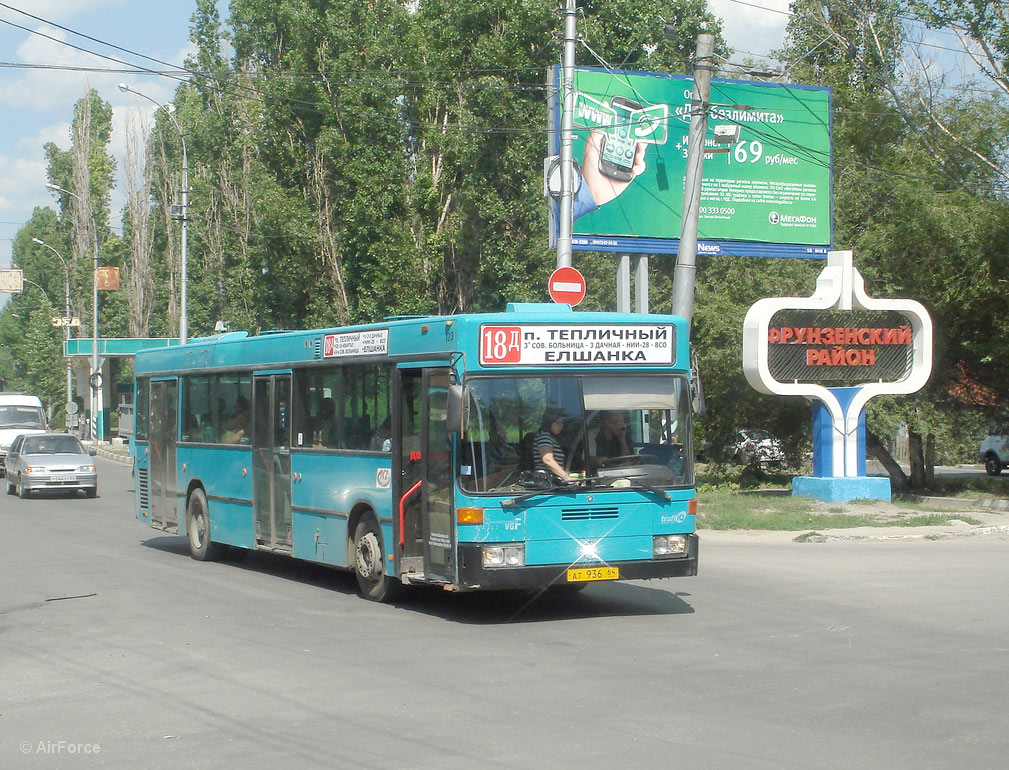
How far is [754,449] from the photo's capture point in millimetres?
33156

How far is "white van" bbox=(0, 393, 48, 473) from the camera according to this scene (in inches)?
1448

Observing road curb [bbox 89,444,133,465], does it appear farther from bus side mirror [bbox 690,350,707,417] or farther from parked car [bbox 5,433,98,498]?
bus side mirror [bbox 690,350,707,417]

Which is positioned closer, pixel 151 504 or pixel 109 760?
pixel 109 760

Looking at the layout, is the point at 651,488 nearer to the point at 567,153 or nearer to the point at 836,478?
the point at 567,153

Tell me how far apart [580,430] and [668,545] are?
1374 millimetres

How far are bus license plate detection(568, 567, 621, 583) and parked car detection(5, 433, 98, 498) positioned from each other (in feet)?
68.1

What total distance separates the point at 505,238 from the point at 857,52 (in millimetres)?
15315

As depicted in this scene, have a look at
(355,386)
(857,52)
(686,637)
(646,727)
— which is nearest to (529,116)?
(857,52)

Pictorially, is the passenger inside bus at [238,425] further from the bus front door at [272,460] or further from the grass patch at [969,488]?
the grass patch at [969,488]

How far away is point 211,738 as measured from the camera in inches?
265

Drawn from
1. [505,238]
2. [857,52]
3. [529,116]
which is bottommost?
[505,238]

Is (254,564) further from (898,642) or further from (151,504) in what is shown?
(898,642)

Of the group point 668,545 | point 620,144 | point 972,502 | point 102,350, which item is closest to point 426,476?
point 668,545

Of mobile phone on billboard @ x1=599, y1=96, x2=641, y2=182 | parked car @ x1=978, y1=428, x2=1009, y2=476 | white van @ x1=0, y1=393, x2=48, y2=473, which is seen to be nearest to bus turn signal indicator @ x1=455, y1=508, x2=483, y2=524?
mobile phone on billboard @ x1=599, y1=96, x2=641, y2=182
